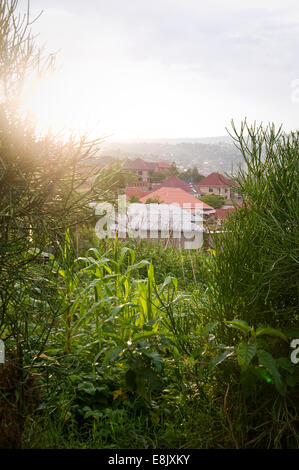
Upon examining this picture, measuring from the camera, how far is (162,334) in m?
2.95

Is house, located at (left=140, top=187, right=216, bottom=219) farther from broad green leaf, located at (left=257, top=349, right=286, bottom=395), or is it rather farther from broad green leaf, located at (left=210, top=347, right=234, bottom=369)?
broad green leaf, located at (left=257, top=349, right=286, bottom=395)

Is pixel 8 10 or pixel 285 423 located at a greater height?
pixel 8 10

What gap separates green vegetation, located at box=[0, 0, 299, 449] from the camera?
207 cm

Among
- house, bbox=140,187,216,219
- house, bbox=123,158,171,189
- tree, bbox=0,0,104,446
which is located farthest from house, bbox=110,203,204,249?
house, bbox=123,158,171,189

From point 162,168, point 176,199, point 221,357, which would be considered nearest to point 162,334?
point 221,357

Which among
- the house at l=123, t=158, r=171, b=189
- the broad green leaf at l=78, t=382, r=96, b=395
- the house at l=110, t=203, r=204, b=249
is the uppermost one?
the house at l=123, t=158, r=171, b=189

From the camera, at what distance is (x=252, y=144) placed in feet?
8.22

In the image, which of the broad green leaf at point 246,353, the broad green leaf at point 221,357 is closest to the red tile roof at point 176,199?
the broad green leaf at point 221,357

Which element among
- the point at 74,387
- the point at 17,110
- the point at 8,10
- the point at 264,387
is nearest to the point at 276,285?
the point at 264,387

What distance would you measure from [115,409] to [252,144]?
6.01 ft

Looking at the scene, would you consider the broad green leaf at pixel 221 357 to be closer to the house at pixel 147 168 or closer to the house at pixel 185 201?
the house at pixel 185 201

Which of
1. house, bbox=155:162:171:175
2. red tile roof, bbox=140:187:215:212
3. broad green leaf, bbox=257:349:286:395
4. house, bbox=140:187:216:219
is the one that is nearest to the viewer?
broad green leaf, bbox=257:349:286:395

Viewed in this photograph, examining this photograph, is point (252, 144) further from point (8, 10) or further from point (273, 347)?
point (8, 10)

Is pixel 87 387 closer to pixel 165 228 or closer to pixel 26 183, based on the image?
pixel 26 183
